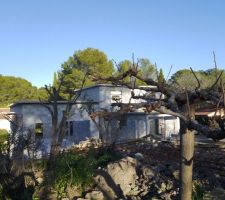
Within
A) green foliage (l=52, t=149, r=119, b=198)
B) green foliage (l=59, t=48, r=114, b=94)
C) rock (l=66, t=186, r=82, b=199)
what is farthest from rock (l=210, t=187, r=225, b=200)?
green foliage (l=59, t=48, r=114, b=94)

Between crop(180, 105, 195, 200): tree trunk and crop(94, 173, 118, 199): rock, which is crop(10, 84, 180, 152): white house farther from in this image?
crop(180, 105, 195, 200): tree trunk

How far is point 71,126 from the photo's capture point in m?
30.8

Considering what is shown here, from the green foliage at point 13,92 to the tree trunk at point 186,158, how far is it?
161 ft

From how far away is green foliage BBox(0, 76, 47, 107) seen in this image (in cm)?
5503

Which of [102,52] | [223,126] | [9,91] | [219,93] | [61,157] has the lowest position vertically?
[61,157]

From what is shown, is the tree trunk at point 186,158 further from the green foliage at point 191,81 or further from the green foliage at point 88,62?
the green foliage at point 88,62

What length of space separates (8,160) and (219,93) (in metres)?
7.43

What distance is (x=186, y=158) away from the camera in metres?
6.52

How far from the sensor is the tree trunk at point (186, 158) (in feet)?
21.3

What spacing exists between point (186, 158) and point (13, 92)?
5214 cm

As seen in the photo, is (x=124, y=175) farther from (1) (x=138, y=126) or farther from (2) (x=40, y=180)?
(1) (x=138, y=126)

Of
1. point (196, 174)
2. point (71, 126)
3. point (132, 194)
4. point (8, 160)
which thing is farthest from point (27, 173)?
point (71, 126)

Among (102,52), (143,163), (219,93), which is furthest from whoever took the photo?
(102,52)

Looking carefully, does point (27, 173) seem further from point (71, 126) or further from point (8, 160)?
point (71, 126)
